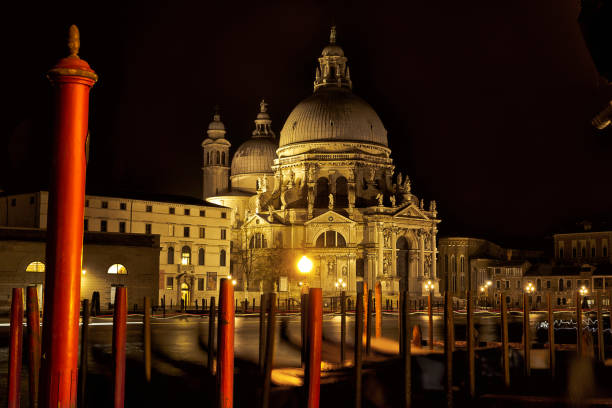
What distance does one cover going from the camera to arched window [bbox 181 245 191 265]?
64.8 m

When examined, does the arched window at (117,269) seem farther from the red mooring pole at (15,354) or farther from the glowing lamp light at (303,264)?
the red mooring pole at (15,354)

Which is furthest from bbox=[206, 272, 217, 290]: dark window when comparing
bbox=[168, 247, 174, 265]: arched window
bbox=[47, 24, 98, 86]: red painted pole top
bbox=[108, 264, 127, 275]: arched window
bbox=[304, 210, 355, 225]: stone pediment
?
bbox=[47, 24, 98, 86]: red painted pole top

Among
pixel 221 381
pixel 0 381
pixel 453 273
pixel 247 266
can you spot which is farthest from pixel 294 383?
pixel 453 273

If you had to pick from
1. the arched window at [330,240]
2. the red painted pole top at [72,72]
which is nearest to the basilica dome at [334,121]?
the arched window at [330,240]

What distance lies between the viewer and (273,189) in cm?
8781

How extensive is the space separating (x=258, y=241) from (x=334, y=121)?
43.9ft

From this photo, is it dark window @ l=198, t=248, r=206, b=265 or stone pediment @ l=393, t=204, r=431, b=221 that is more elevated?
stone pediment @ l=393, t=204, r=431, b=221

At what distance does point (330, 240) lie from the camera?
2985 inches

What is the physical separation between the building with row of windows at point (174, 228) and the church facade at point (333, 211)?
256 inches

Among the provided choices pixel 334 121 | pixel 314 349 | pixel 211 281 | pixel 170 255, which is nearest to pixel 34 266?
pixel 170 255

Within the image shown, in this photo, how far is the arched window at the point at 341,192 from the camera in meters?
79.2

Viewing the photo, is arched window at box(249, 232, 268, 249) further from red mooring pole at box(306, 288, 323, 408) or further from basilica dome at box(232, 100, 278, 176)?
red mooring pole at box(306, 288, 323, 408)

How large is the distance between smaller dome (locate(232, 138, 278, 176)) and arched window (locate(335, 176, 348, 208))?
12680mm

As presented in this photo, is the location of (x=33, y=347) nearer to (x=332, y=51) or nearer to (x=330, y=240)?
(x=330, y=240)
